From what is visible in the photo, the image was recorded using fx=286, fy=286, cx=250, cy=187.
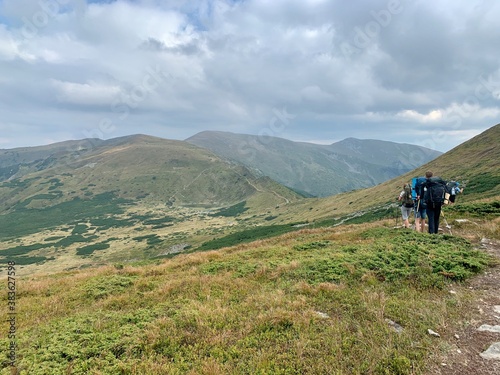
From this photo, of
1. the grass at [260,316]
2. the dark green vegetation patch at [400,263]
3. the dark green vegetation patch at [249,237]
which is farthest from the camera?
the dark green vegetation patch at [249,237]

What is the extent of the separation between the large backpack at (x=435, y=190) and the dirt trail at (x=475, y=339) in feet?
21.2

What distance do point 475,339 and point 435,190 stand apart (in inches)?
423

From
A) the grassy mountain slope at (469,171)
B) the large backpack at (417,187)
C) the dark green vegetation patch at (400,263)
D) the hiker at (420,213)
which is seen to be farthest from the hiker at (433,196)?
the grassy mountain slope at (469,171)

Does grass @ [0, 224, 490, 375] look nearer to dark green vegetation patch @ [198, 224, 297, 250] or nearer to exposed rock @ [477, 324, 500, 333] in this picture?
exposed rock @ [477, 324, 500, 333]

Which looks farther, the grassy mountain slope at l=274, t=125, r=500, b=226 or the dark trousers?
the grassy mountain slope at l=274, t=125, r=500, b=226

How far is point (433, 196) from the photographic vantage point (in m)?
15.9

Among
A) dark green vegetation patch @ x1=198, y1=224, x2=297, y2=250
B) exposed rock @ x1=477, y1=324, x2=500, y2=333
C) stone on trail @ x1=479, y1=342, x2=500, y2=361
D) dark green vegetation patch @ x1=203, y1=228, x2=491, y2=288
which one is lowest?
dark green vegetation patch @ x1=198, y1=224, x2=297, y2=250

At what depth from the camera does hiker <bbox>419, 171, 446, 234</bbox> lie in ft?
51.8

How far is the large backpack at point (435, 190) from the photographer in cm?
1574

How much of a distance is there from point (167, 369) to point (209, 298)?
418cm

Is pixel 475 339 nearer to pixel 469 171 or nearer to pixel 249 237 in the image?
pixel 249 237

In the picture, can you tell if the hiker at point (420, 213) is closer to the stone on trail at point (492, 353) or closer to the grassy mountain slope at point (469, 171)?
the stone on trail at point (492, 353)

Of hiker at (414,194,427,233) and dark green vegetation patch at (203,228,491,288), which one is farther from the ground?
hiker at (414,194,427,233)

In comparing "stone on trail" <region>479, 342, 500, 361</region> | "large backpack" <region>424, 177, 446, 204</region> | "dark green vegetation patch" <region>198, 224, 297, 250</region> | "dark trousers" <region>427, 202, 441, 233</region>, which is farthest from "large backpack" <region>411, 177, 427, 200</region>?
"dark green vegetation patch" <region>198, 224, 297, 250</region>
